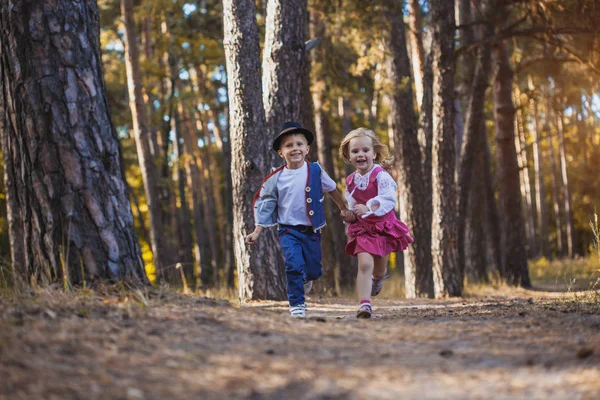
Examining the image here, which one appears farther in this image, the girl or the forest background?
the forest background

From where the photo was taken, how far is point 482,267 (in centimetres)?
1903

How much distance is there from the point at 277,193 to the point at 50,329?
3474 millimetres

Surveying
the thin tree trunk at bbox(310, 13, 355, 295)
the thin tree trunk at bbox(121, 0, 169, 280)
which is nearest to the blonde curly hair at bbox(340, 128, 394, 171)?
the thin tree trunk at bbox(310, 13, 355, 295)

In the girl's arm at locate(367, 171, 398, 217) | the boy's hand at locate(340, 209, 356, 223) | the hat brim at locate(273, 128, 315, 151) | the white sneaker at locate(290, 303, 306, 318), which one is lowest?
the white sneaker at locate(290, 303, 306, 318)

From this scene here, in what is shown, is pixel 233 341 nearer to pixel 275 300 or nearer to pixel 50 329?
pixel 50 329

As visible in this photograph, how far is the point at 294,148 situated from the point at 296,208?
0.58 meters

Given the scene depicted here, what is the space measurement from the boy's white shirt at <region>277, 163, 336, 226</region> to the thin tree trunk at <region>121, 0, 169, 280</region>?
9634 mm

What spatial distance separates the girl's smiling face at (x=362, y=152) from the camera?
288 inches

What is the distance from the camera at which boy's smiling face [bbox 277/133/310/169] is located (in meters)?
7.31

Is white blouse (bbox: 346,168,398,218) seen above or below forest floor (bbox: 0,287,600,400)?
above

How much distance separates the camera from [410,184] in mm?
14328

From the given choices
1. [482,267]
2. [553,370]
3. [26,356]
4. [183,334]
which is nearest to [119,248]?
[183,334]

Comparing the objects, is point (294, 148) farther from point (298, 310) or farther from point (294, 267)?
point (298, 310)

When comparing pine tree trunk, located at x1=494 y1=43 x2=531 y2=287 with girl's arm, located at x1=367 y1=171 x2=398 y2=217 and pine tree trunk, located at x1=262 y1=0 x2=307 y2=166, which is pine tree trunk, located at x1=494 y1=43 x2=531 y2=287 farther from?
girl's arm, located at x1=367 y1=171 x2=398 y2=217
